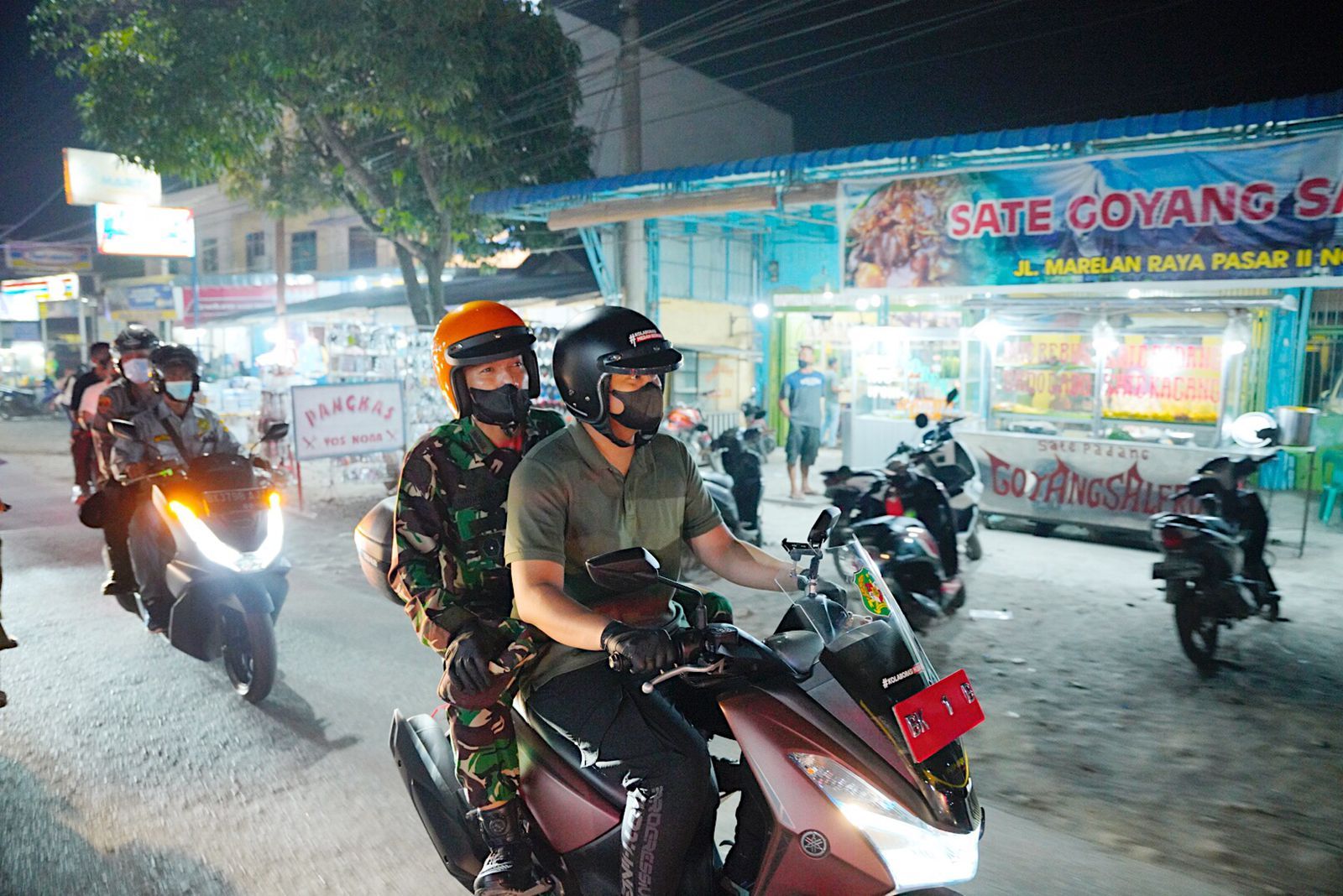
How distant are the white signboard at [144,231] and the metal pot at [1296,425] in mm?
24162

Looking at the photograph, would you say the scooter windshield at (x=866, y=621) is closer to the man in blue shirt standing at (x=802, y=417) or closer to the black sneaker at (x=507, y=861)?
the black sneaker at (x=507, y=861)

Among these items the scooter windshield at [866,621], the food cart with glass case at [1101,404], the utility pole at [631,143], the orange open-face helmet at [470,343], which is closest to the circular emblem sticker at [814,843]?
the scooter windshield at [866,621]

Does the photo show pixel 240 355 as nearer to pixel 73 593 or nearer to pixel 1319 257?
pixel 73 593

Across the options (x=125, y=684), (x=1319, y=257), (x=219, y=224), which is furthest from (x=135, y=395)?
(x=219, y=224)

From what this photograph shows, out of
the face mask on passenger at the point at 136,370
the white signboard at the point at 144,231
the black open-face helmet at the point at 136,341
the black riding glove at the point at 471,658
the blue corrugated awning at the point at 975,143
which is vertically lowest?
the black riding glove at the point at 471,658

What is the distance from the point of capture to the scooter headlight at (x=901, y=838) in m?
1.99

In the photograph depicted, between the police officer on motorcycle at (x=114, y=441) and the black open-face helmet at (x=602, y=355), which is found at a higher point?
the black open-face helmet at (x=602, y=355)

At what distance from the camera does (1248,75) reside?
46.8 ft

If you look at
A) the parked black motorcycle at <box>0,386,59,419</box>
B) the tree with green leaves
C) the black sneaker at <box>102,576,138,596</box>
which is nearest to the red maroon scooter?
the black sneaker at <box>102,576,138,596</box>

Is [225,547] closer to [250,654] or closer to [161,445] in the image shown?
[250,654]

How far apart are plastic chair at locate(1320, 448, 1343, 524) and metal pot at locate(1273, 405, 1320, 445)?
1654 millimetres

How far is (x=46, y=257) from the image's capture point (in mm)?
35312

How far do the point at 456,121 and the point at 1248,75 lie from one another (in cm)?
1201

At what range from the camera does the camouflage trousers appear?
2.78 metres
